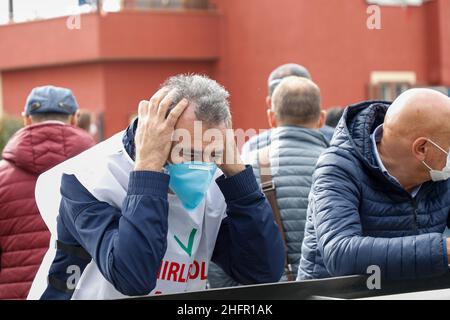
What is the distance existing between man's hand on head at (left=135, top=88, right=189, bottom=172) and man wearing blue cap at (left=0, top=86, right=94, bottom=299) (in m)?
1.42

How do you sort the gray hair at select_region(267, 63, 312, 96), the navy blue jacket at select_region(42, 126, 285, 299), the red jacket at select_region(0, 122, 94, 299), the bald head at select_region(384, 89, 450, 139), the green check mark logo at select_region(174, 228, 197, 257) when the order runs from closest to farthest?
the navy blue jacket at select_region(42, 126, 285, 299)
the green check mark logo at select_region(174, 228, 197, 257)
the bald head at select_region(384, 89, 450, 139)
the red jacket at select_region(0, 122, 94, 299)
the gray hair at select_region(267, 63, 312, 96)

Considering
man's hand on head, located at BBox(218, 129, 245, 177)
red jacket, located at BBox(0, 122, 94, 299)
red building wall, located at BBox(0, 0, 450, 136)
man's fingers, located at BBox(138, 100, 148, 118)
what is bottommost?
red jacket, located at BBox(0, 122, 94, 299)

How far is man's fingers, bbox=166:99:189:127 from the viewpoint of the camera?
2.63m

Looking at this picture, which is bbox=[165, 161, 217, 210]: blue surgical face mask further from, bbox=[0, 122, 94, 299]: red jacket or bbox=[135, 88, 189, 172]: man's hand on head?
bbox=[0, 122, 94, 299]: red jacket

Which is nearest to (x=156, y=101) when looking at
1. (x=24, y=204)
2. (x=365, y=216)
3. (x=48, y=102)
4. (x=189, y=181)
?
(x=189, y=181)

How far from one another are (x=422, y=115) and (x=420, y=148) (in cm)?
12

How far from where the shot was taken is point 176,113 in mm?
2629

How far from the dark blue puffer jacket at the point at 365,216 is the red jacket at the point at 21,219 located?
4.52 feet

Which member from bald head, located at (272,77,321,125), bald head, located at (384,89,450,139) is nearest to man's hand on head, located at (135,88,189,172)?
bald head, located at (384,89,450,139)

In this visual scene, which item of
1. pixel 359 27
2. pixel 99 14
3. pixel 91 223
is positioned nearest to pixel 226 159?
pixel 91 223

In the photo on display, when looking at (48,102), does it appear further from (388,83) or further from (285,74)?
(388,83)

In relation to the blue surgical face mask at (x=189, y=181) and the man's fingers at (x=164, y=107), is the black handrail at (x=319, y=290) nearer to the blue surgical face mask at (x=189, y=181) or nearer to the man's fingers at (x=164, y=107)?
the blue surgical face mask at (x=189, y=181)

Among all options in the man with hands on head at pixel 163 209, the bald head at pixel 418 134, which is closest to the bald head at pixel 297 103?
the bald head at pixel 418 134
